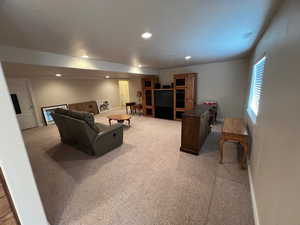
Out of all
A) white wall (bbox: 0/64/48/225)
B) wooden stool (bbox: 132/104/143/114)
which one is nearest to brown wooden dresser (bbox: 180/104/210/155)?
white wall (bbox: 0/64/48/225)

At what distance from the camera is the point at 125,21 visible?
1.54 m

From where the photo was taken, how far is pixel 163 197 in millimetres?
1688

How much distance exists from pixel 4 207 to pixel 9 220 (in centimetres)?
14

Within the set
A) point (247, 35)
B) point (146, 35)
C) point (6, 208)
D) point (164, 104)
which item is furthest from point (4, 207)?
point (164, 104)

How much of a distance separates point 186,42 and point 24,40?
2772 millimetres

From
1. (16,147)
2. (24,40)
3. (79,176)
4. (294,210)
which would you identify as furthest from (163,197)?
(24,40)

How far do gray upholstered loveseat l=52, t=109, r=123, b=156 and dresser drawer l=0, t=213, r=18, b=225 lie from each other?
1473 mm

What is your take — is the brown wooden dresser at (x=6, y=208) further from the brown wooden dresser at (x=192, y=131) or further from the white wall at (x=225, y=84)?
the white wall at (x=225, y=84)

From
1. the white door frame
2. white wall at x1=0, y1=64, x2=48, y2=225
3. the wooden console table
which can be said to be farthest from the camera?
the white door frame

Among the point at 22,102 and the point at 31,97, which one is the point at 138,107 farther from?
the point at 22,102

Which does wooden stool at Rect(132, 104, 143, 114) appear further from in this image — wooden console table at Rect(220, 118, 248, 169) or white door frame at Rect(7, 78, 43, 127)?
wooden console table at Rect(220, 118, 248, 169)

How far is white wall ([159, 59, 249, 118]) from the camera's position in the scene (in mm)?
4367

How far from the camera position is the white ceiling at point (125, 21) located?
123 centimetres

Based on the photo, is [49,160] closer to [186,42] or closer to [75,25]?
[75,25]
